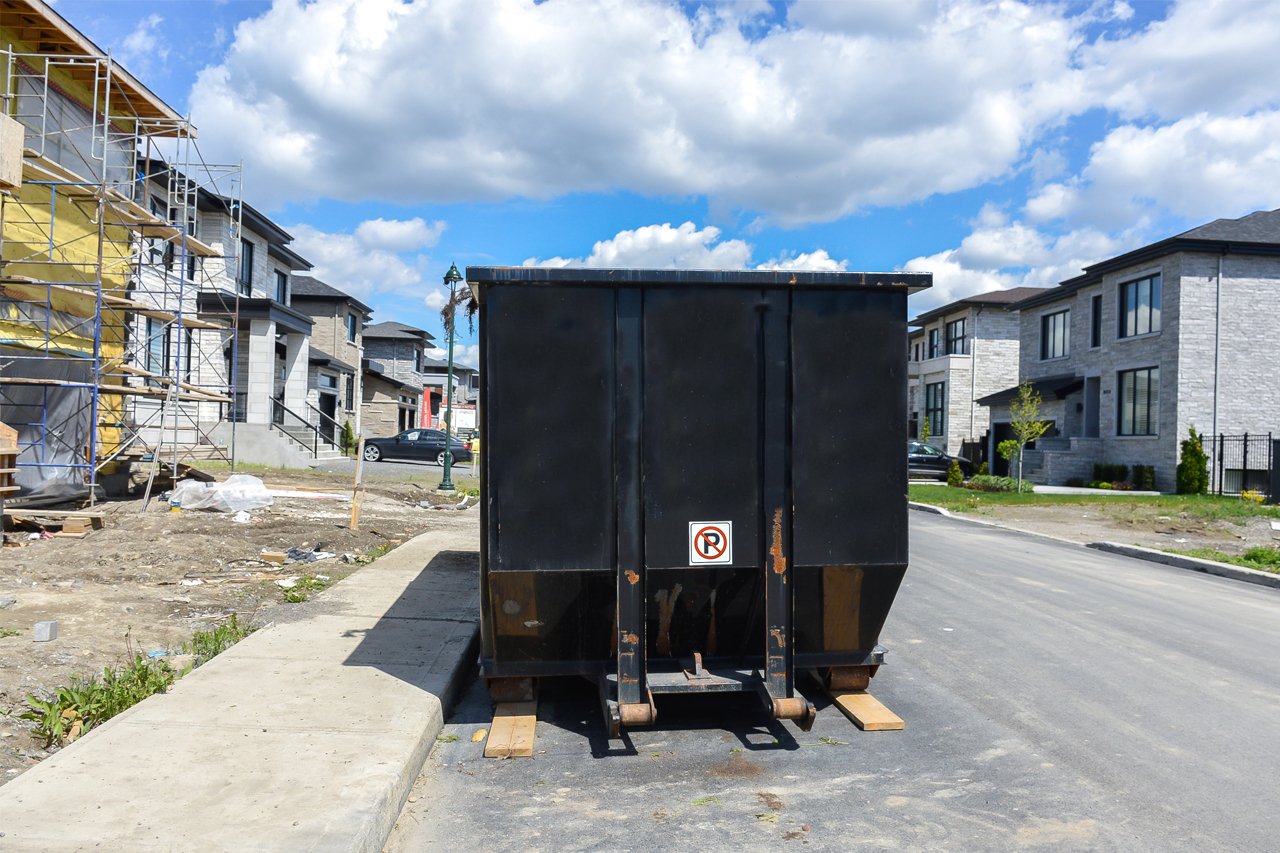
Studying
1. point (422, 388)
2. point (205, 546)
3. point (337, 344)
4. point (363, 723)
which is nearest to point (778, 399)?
point (363, 723)

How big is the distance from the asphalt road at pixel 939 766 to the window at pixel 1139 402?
24833 millimetres

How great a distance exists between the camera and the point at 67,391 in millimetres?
16531

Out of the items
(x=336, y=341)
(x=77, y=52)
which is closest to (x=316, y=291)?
(x=336, y=341)

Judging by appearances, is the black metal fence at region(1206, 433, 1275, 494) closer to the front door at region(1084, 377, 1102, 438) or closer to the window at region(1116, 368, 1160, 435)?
the window at region(1116, 368, 1160, 435)

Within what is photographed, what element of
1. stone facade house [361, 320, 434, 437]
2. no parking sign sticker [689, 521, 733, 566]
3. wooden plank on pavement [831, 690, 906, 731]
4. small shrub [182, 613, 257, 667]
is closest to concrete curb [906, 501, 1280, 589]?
wooden plank on pavement [831, 690, 906, 731]

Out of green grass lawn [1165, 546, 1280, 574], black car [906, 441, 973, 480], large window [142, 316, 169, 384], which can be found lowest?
green grass lawn [1165, 546, 1280, 574]

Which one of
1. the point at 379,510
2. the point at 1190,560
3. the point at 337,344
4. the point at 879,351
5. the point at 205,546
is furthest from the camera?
the point at 337,344

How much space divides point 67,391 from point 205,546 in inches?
273

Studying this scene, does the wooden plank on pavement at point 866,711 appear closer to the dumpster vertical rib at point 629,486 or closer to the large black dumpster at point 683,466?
the large black dumpster at point 683,466

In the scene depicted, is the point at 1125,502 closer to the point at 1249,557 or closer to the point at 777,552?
the point at 1249,557

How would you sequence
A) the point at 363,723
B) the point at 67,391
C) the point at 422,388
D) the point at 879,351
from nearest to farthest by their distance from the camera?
the point at 363,723, the point at 879,351, the point at 67,391, the point at 422,388

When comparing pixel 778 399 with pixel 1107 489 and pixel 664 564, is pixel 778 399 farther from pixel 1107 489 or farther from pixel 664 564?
pixel 1107 489

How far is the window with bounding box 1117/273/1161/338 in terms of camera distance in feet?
98.4

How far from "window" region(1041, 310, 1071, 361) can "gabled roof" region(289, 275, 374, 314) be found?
31.2 meters
